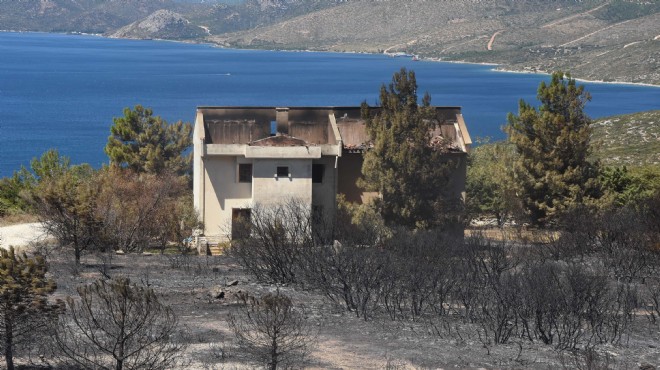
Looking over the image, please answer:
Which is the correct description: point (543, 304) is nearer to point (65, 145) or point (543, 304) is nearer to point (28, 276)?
point (28, 276)

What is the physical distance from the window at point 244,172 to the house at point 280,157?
0.03 metres

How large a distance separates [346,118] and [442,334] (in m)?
13.9

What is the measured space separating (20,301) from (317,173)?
15107mm

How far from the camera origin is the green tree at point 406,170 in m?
26.7

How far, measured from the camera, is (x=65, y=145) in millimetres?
75688

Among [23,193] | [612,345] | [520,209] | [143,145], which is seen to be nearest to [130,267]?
[23,193]

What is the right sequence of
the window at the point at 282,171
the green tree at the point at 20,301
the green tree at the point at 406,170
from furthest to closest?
the window at the point at 282,171 → the green tree at the point at 406,170 → the green tree at the point at 20,301

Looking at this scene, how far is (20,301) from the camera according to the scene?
13117 mm

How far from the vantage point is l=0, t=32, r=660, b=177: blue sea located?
83500mm

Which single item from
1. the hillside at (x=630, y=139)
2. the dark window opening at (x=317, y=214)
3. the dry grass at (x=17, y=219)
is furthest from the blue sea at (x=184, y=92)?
the dark window opening at (x=317, y=214)

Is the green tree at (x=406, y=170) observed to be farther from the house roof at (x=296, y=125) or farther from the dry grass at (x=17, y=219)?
the dry grass at (x=17, y=219)

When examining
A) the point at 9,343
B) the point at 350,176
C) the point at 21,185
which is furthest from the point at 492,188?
the point at 9,343

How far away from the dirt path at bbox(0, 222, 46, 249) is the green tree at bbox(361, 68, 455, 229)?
8.33 metres

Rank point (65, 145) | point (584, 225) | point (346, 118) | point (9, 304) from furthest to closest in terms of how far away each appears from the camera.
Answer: point (65, 145) → point (346, 118) → point (584, 225) → point (9, 304)
